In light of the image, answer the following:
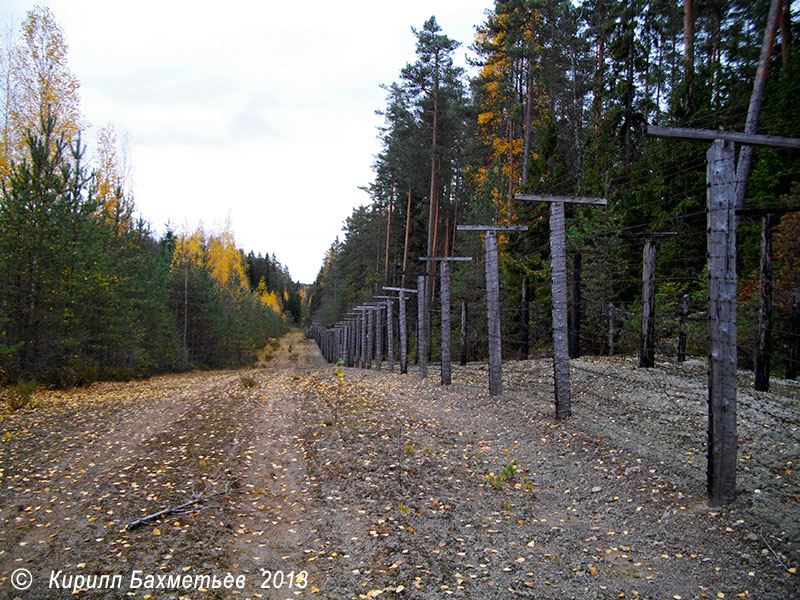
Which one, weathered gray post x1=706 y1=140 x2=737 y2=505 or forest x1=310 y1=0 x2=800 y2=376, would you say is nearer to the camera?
weathered gray post x1=706 y1=140 x2=737 y2=505

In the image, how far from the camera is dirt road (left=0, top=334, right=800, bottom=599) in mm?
4023

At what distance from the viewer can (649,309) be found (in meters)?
13.1

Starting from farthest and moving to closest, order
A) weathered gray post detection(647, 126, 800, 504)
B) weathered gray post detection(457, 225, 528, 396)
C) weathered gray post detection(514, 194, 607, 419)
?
weathered gray post detection(457, 225, 528, 396) → weathered gray post detection(514, 194, 607, 419) → weathered gray post detection(647, 126, 800, 504)

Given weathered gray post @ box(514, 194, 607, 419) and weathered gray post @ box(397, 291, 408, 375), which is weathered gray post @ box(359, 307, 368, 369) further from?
weathered gray post @ box(514, 194, 607, 419)

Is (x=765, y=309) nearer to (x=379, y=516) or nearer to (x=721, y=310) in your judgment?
(x=721, y=310)

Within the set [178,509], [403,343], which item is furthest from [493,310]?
[403,343]

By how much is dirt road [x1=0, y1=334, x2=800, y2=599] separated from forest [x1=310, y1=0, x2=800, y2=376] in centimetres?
675

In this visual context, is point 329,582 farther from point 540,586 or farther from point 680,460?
point 680,460

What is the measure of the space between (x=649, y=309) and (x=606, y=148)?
10147mm

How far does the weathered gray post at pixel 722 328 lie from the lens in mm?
5023

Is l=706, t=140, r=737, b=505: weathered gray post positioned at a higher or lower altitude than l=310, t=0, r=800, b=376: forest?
lower

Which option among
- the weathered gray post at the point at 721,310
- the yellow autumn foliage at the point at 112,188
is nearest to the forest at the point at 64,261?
the yellow autumn foliage at the point at 112,188

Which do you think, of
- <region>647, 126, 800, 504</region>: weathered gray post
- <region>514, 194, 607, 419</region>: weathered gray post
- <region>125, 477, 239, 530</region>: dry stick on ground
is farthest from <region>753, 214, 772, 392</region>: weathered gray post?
<region>125, 477, 239, 530</region>: dry stick on ground

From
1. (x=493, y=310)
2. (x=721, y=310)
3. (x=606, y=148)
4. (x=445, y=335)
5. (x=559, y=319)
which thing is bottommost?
(x=445, y=335)
